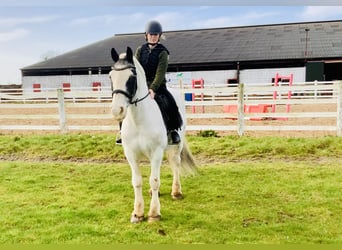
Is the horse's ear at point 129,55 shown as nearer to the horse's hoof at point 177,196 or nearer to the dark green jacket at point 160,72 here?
the dark green jacket at point 160,72

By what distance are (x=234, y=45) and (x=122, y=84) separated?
23809 mm

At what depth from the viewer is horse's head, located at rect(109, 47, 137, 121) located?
3.30 m

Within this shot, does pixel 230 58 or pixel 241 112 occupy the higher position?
pixel 230 58

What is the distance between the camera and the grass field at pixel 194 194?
11.9 feet

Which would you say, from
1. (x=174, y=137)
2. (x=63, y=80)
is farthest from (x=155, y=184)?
(x=63, y=80)

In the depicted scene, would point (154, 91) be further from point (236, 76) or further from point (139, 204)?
point (236, 76)

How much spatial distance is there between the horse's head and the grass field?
4.34 ft

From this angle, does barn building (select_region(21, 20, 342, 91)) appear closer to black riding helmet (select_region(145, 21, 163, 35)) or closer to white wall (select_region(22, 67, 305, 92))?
white wall (select_region(22, 67, 305, 92))

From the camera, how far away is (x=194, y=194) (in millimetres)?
4977

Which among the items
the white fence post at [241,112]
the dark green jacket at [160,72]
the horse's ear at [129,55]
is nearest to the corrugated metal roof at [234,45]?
the white fence post at [241,112]

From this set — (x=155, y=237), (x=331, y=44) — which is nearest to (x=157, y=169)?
(x=155, y=237)

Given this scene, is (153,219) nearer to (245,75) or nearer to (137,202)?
(137,202)

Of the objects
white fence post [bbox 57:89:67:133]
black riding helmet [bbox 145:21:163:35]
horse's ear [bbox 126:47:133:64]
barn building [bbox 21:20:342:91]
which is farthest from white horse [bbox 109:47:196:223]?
barn building [bbox 21:20:342:91]

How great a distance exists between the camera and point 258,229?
12.1ft
